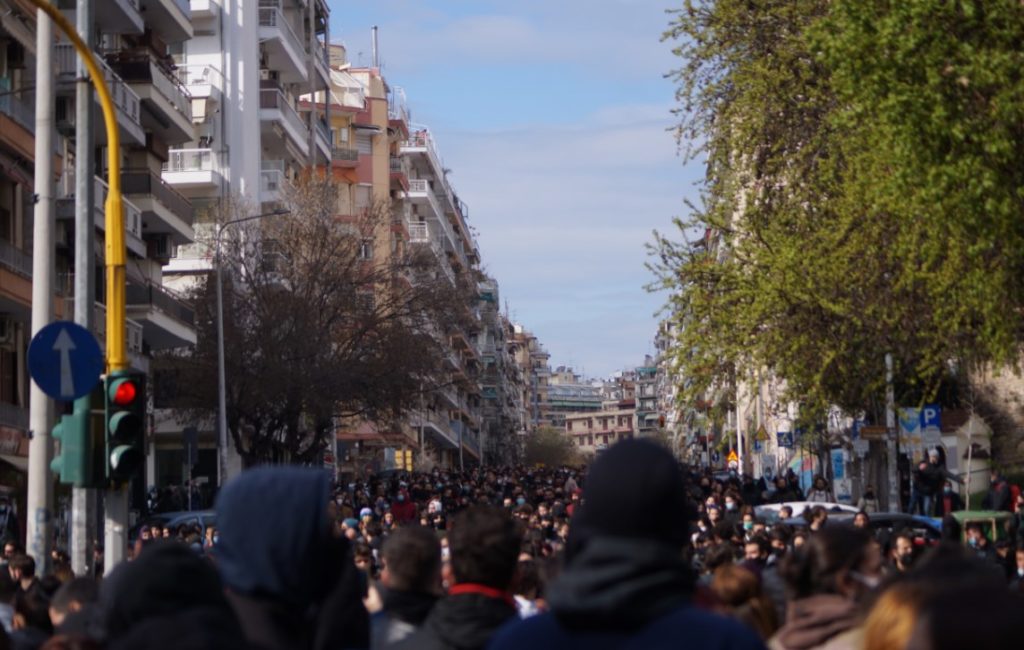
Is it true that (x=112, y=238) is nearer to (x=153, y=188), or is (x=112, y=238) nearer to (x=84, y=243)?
(x=84, y=243)

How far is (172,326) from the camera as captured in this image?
46281mm

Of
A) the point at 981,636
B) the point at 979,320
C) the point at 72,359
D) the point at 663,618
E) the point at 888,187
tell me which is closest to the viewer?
the point at 981,636

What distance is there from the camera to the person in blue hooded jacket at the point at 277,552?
179 inches

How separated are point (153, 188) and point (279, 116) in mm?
18855

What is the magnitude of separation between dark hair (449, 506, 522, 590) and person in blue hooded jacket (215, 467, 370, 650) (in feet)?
4.88

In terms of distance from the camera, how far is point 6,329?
3506 centimetres

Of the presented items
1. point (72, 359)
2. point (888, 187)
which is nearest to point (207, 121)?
point (888, 187)

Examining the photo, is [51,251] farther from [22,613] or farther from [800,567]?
[800,567]

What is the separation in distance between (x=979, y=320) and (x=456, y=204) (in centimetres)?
10771

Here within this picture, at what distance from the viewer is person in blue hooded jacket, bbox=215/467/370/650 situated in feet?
15.0

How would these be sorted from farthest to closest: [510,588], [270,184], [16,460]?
[270,184] → [16,460] → [510,588]

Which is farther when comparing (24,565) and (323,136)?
(323,136)

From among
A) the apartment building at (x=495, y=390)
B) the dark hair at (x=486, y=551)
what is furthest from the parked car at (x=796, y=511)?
the apartment building at (x=495, y=390)

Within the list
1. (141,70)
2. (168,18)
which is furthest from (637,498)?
(168,18)
